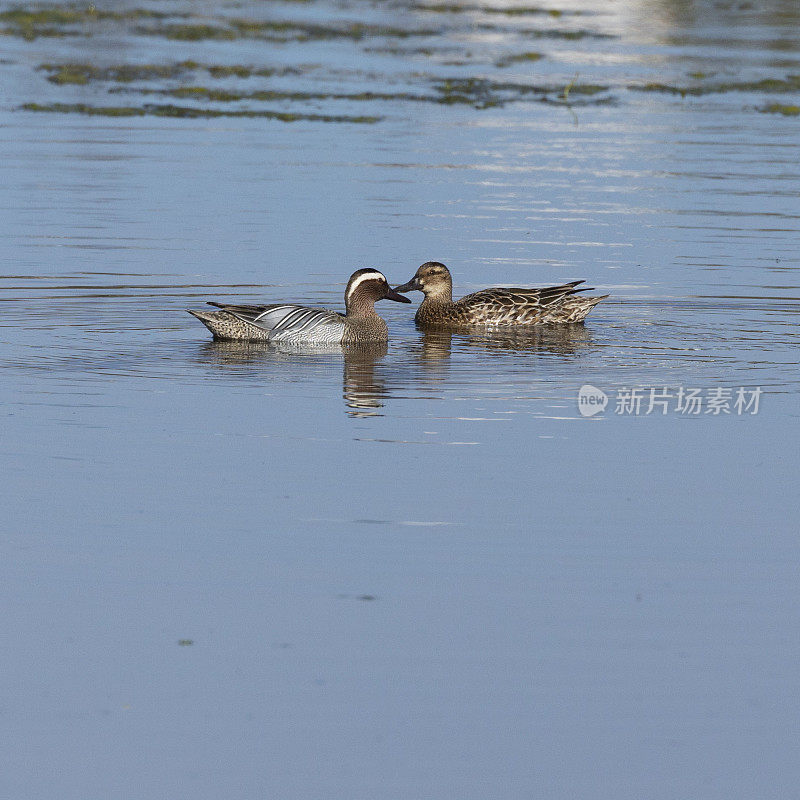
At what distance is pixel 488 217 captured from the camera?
19.6m

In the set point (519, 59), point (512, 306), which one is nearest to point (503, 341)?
point (512, 306)

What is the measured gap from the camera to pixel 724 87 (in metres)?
32.9

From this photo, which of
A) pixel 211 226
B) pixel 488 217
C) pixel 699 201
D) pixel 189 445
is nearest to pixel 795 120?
pixel 699 201

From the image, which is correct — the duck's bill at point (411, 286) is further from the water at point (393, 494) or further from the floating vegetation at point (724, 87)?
the floating vegetation at point (724, 87)

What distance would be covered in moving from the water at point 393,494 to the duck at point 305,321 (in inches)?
8.4

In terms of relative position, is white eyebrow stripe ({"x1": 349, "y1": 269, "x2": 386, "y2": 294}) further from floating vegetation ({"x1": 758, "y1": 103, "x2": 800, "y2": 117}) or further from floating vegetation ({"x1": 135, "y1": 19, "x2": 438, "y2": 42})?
floating vegetation ({"x1": 135, "y1": 19, "x2": 438, "y2": 42})

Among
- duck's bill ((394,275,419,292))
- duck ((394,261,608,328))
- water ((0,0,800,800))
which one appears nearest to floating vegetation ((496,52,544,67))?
water ((0,0,800,800))

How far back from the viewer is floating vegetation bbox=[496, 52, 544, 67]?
37581mm

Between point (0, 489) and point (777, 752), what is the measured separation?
14.3 ft

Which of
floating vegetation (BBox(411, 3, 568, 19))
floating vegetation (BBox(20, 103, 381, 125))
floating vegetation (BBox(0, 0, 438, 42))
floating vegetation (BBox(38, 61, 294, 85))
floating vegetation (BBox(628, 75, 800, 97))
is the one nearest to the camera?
floating vegetation (BBox(20, 103, 381, 125))

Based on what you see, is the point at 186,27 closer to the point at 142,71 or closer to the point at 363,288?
the point at 142,71

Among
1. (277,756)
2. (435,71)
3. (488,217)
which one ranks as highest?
(435,71)

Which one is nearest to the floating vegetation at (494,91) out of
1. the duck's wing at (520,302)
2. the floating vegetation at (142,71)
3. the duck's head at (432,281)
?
the floating vegetation at (142,71)

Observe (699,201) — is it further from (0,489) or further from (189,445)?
(0,489)
